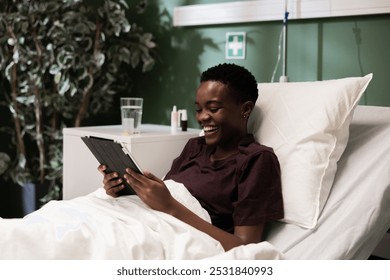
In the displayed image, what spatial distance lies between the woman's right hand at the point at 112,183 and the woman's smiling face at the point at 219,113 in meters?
0.29

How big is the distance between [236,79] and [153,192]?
17.3 inches

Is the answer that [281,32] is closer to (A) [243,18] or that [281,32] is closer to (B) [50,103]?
(A) [243,18]

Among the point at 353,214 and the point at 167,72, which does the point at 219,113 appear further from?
the point at 167,72

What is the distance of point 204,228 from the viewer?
147 cm

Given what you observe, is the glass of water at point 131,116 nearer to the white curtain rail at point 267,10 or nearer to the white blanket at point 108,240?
the white curtain rail at point 267,10

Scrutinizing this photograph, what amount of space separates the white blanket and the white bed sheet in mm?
279

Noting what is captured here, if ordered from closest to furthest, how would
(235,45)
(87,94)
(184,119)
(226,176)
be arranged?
(226,176)
(184,119)
(235,45)
(87,94)

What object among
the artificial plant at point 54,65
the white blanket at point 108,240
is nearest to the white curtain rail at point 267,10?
the artificial plant at point 54,65

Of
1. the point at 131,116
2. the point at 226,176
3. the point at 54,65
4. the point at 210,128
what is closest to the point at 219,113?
the point at 210,128

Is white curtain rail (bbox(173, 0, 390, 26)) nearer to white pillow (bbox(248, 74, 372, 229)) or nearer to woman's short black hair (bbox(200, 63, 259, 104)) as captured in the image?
white pillow (bbox(248, 74, 372, 229))

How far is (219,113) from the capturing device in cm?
167

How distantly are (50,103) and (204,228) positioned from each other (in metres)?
1.62

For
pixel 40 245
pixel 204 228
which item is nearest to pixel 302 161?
pixel 204 228

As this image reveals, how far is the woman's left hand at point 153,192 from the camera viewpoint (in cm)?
151
